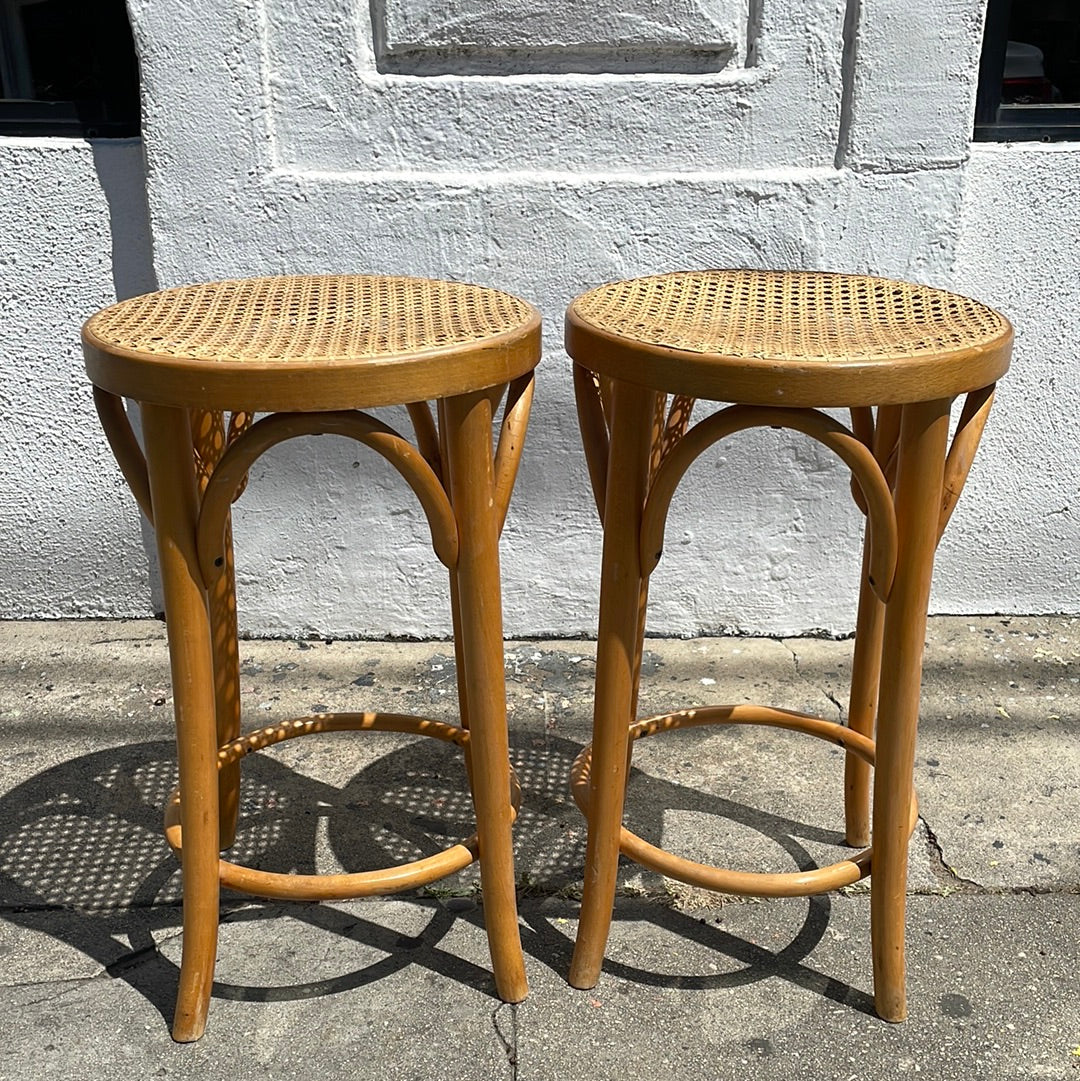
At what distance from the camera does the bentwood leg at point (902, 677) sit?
5.11ft

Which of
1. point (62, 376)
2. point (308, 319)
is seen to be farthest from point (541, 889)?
point (62, 376)

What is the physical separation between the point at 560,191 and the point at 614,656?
120 centimetres

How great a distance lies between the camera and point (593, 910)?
5.95 ft

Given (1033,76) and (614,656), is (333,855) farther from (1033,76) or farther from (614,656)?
(1033,76)

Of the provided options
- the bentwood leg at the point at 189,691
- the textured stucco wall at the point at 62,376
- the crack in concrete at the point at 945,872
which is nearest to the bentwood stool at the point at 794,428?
the crack in concrete at the point at 945,872

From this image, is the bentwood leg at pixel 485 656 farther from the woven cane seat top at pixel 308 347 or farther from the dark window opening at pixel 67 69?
the dark window opening at pixel 67 69

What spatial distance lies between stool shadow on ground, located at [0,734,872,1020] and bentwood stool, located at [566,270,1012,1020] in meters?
0.20

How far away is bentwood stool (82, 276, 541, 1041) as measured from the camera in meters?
1.45

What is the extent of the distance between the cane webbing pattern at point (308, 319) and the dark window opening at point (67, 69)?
3.18 feet

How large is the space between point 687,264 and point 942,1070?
1634 mm

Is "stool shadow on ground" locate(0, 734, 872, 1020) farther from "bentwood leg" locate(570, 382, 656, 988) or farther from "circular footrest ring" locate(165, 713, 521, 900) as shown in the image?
"circular footrest ring" locate(165, 713, 521, 900)

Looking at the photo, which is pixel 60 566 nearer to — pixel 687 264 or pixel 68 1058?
pixel 68 1058

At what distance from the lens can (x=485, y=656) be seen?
5.45 feet

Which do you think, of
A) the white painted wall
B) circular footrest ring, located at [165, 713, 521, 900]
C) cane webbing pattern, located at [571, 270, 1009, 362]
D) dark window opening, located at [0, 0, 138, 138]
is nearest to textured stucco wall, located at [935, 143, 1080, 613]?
the white painted wall
